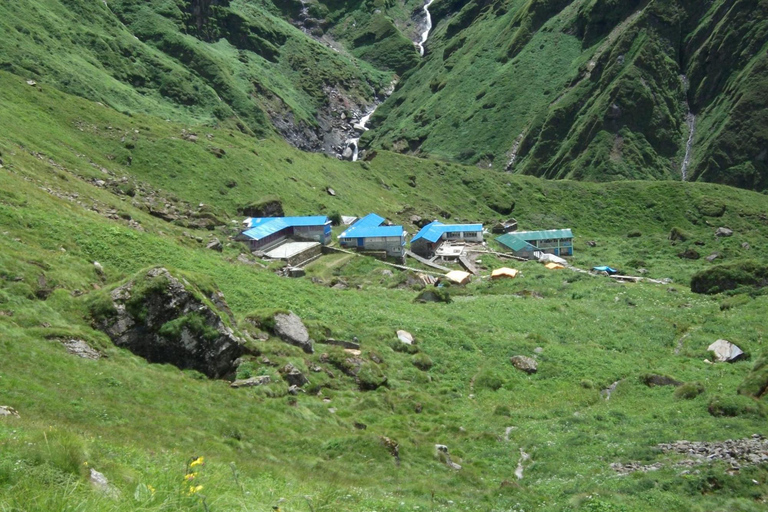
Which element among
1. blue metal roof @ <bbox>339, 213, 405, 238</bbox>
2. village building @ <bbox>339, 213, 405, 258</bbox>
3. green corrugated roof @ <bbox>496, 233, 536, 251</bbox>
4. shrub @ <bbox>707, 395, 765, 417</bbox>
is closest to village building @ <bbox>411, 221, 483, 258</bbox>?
green corrugated roof @ <bbox>496, 233, 536, 251</bbox>

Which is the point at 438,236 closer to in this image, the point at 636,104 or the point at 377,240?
the point at 377,240

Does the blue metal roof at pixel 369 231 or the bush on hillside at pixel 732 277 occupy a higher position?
the bush on hillside at pixel 732 277

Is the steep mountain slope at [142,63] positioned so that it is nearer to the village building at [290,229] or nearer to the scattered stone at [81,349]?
the village building at [290,229]

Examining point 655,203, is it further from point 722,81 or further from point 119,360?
point 119,360

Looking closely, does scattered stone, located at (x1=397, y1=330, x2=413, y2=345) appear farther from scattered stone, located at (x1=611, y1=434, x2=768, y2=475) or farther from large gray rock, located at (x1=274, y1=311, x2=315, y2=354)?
scattered stone, located at (x1=611, y1=434, x2=768, y2=475)

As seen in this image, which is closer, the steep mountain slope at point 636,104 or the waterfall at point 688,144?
the steep mountain slope at point 636,104

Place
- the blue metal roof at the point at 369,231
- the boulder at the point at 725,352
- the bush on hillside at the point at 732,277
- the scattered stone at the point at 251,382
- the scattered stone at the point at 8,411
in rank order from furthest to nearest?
1. the blue metal roof at the point at 369,231
2. the bush on hillside at the point at 732,277
3. the boulder at the point at 725,352
4. the scattered stone at the point at 251,382
5. the scattered stone at the point at 8,411

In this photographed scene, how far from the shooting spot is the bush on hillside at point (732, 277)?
60781 mm

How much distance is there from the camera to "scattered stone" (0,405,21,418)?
624 inches

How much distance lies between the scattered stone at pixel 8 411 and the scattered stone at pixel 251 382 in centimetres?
1069

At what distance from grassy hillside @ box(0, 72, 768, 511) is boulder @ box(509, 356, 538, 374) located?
704 millimetres

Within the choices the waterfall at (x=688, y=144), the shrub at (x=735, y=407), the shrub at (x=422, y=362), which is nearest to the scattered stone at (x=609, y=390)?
the shrub at (x=735, y=407)

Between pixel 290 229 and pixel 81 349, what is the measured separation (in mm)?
51253

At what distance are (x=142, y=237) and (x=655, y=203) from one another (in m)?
103
